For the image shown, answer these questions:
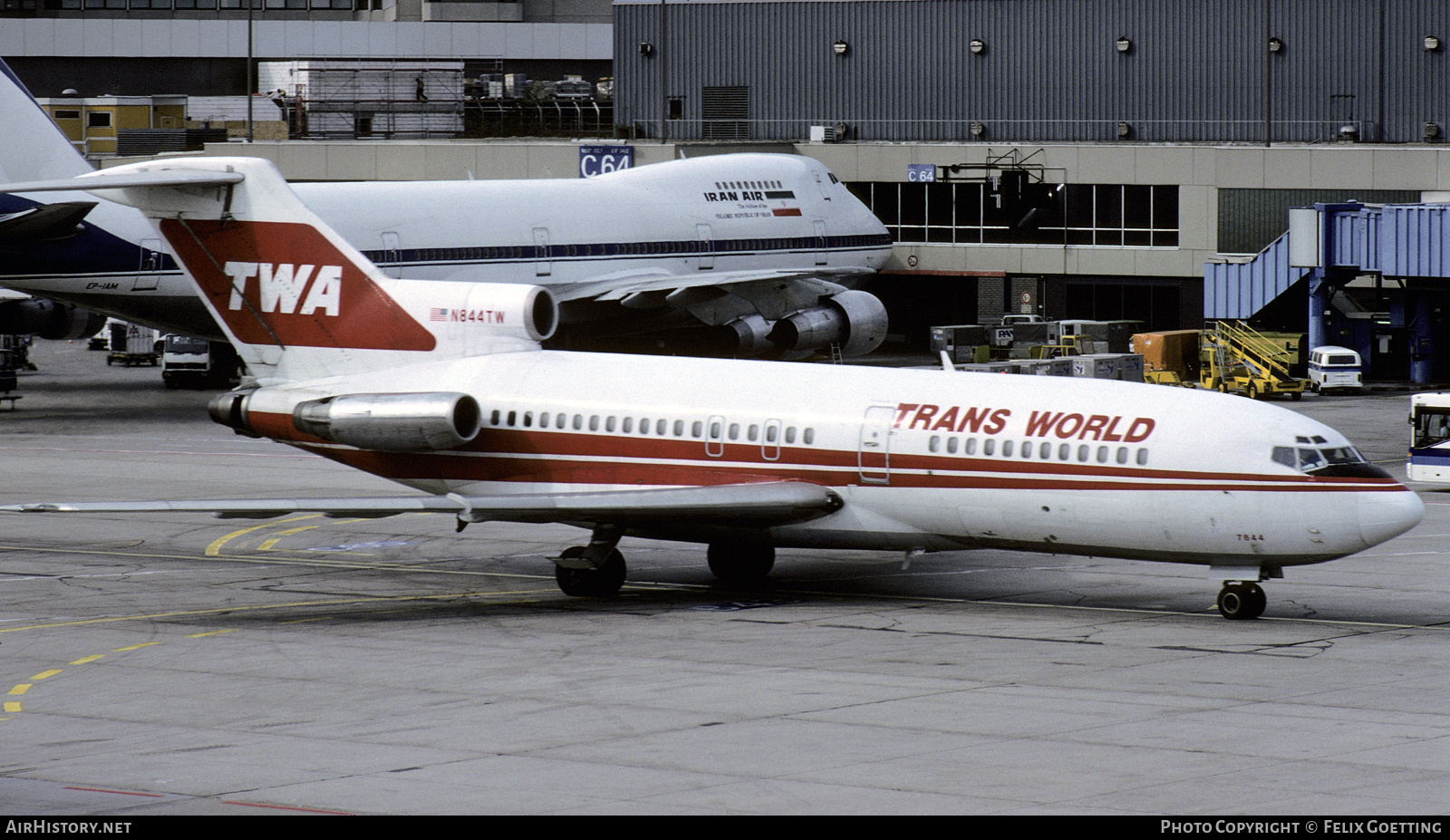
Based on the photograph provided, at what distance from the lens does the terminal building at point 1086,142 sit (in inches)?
2662

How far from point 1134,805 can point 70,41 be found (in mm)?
123389

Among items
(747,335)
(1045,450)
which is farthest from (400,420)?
(747,335)

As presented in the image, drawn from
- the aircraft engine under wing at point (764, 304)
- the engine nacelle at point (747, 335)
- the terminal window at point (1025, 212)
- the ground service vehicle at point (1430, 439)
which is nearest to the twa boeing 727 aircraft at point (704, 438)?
the ground service vehicle at point (1430, 439)

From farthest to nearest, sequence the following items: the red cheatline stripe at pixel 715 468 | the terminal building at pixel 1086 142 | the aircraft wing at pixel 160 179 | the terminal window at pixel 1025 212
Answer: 1. the terminal window at pixel 1025 212
2. the terminal building at pixel 1086 142
3. the aircraft wing at pixel 160 179
4. the red cheatline stripe at pixel 715 468

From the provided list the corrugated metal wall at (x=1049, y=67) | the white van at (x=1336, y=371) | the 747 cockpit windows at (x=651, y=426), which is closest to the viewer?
the 747 cockpit windows at (x=651, y=426)

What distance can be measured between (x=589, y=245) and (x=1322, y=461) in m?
36.4

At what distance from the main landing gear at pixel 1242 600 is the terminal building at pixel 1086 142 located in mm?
36064

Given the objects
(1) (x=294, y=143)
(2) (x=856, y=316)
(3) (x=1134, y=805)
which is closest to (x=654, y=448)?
(3) (x=1134, y=805)

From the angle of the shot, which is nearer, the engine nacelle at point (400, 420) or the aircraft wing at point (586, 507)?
the aircraft wing at point (586, 507)

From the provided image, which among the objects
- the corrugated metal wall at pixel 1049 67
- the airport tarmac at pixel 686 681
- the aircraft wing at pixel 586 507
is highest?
the corrugated metal wall at pixel 1049 67

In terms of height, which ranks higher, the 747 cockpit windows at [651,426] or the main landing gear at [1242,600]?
the 747 cockpit windows at [651,426]

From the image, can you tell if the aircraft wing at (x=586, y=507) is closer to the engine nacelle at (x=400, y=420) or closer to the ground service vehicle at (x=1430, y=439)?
the engine nacelle at (x=400, y=420)

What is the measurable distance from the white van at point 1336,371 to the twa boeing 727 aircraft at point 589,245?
14.0 metres

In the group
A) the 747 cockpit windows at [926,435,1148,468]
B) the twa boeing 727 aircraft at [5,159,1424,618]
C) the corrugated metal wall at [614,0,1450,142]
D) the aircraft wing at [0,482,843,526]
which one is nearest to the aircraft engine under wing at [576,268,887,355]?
the corrugated metal wall at [614,0,1450,142]
